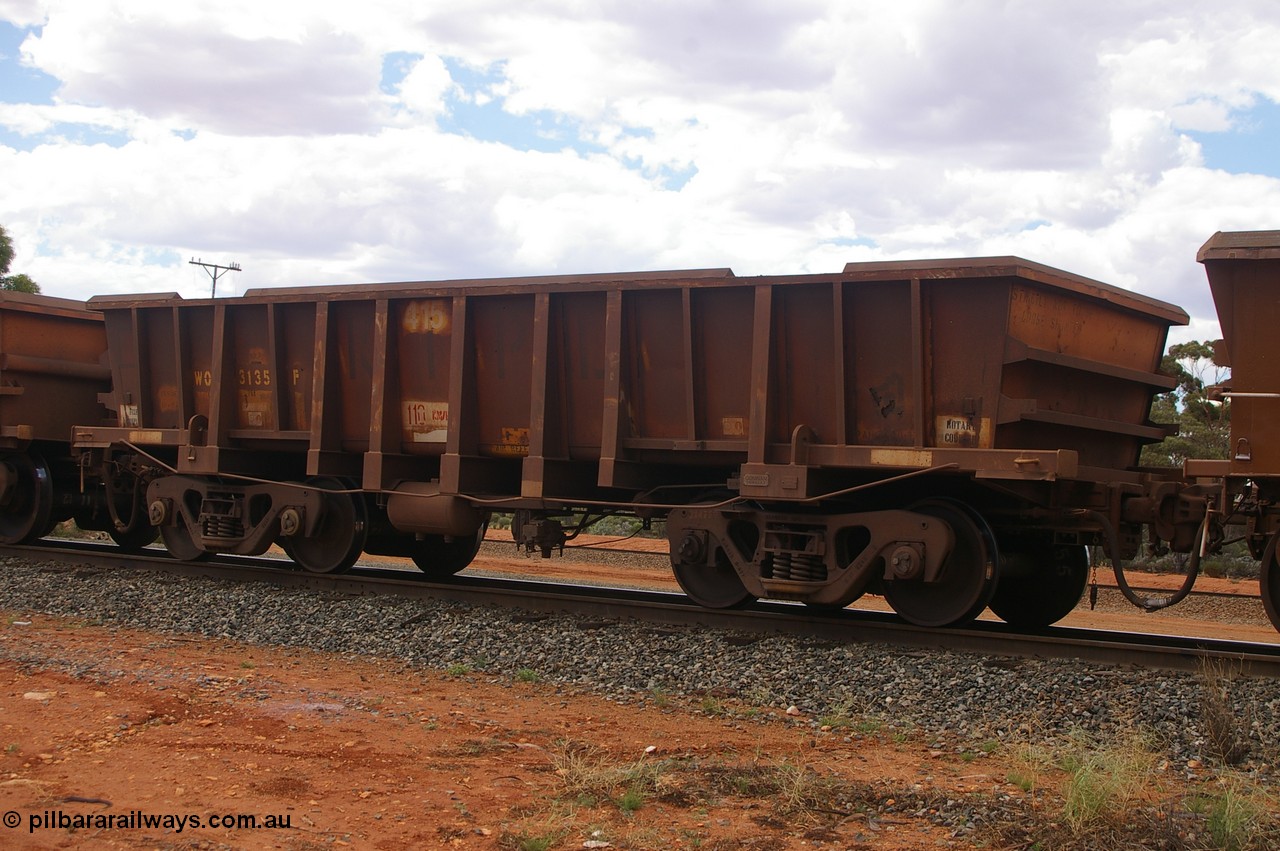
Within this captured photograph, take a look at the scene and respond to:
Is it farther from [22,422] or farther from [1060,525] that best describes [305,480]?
[1060,525]

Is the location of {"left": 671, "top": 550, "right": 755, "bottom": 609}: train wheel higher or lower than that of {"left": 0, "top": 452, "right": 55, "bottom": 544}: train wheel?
lower

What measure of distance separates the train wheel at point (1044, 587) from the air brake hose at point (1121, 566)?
831 millimetres

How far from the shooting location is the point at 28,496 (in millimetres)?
14500

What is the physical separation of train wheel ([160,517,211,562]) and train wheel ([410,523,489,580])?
2359 mm

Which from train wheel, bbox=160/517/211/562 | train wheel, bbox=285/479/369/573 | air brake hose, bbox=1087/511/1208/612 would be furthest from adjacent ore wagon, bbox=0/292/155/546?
air brake hose, bbox=1087/511/1208/612

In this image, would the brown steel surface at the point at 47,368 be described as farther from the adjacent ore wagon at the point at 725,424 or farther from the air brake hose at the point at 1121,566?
the air brake hose at the point at 1121,566

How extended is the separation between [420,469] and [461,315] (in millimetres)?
1883

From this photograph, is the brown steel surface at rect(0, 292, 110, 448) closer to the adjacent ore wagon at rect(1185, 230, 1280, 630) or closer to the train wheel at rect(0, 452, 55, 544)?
the train wheel at rect(0, 452, 55, 544)

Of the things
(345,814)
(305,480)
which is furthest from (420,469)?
(345,814)

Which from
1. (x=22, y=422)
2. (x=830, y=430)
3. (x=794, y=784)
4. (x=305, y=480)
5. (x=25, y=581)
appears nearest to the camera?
(x=794, y=784)

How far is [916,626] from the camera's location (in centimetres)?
Result: 891

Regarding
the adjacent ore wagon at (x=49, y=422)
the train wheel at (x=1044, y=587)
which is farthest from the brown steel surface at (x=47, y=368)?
the train wheel at (x=1044, y=587)

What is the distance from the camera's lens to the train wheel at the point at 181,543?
42.5 ft

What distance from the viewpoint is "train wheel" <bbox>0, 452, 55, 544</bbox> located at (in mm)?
14227
